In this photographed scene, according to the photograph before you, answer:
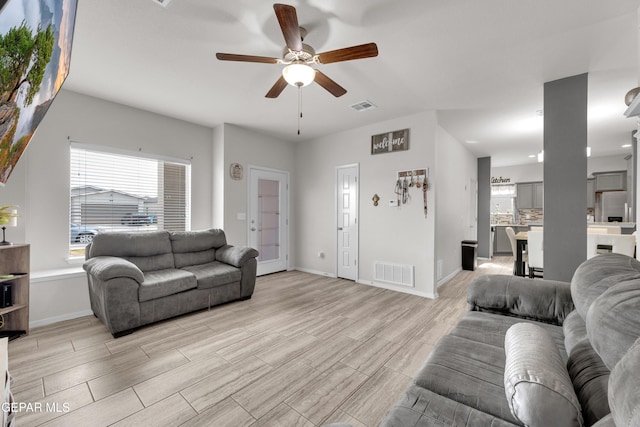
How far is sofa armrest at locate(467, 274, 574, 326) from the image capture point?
1.72m

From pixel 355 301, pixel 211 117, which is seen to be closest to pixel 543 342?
pixel 355 301

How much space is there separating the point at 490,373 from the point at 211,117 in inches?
176

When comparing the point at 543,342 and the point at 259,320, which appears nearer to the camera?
the point at 543,342

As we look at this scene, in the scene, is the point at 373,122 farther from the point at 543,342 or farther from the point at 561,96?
the point at 543,342

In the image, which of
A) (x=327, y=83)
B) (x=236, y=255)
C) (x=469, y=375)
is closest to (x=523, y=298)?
(x=469, y=375)

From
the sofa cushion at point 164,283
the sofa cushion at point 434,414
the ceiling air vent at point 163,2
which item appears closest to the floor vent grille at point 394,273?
the sofa cushion at point 164,283

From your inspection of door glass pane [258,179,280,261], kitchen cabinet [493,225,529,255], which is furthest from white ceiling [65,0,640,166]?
kitchen cabinet [493,225,529,255]

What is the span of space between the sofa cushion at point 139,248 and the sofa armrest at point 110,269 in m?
0.31

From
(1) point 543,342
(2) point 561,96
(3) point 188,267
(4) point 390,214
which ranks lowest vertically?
(3) point 188,267

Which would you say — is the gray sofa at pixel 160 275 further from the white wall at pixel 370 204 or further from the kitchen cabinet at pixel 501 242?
the kitchen cabinet at pixel 501 242

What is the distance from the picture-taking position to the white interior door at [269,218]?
16.3 ft

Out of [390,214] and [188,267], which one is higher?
[390,214]

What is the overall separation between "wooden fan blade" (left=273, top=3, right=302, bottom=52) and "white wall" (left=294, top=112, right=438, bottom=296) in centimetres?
267

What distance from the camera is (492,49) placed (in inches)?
95.0
